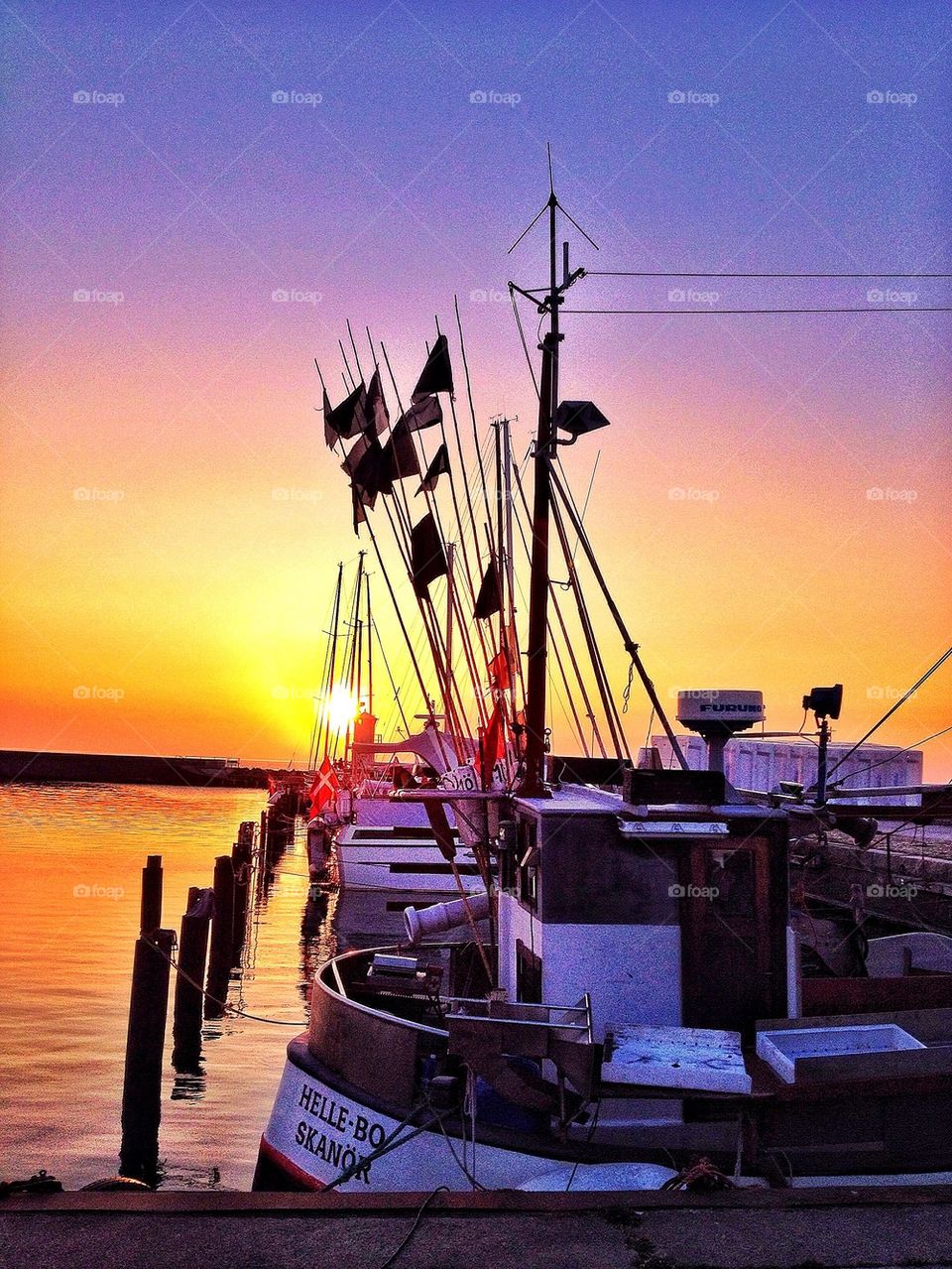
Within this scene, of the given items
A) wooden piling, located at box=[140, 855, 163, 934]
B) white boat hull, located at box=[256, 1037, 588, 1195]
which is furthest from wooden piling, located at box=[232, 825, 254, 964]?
white boat hull, located at box=[256, 1037, 588, 1195]

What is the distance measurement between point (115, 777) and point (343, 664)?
128 m

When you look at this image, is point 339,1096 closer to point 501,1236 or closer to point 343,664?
point 501,1236

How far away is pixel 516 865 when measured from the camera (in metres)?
12.4

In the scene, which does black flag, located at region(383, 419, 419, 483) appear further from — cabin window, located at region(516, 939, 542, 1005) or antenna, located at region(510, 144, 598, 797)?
cabin window, located at region(516, 939, 542, 1005)

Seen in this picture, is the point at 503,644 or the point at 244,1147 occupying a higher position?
the point at 503,644

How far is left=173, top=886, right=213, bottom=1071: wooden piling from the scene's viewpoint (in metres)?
18.6

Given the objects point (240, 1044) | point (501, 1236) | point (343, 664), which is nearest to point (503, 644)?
point (240, 1044)

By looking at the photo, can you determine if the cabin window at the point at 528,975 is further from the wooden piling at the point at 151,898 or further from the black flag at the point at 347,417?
the wooden piling at the point at 151,898

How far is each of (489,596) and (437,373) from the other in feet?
16.1

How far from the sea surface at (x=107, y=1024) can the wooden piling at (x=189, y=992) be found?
1.13 feet

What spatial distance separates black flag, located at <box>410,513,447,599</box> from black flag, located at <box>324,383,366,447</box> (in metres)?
1.86

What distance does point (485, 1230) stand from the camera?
5.93m

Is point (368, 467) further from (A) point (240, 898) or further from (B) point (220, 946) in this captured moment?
(A) point (240, 898)

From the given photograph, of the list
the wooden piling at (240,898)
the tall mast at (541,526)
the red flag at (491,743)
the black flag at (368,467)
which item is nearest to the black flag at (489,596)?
the red flag at (491,743)
